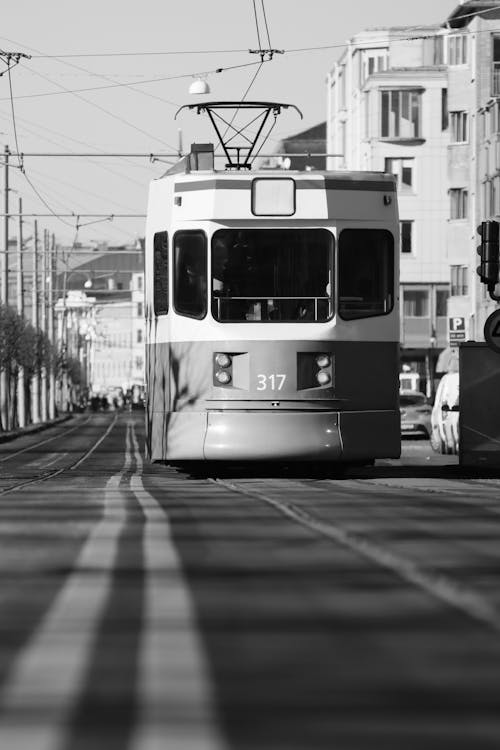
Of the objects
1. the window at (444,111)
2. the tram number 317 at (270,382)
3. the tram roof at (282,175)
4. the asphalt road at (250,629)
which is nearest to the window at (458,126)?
the window at (444,111)

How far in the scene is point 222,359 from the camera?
23.6 metres

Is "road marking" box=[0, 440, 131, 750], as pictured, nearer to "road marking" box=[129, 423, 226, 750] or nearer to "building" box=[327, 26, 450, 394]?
"road marking" box=[129, 423, 226, 750]

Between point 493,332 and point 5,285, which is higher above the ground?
point 5,285

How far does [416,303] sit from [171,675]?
310 feet

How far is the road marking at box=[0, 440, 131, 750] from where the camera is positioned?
4.96m

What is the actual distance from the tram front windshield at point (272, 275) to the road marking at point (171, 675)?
1386 cm

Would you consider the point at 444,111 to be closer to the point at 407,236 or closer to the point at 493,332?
the point at 407,236

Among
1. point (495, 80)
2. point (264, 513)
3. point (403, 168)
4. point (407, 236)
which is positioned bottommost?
point (264, 513)

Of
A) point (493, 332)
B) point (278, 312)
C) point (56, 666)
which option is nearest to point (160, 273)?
point (278, 312)

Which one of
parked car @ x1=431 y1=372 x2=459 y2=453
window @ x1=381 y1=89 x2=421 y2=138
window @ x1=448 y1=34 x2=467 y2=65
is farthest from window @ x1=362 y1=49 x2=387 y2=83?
parked car @ x1=431 y1=372 x2=459 y2=453

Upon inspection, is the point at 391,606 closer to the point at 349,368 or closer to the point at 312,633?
the point at 312,633

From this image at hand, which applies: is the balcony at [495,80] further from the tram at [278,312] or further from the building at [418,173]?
the tram at [278,312]

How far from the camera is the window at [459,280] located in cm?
8600

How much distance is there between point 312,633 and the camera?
711 cm
